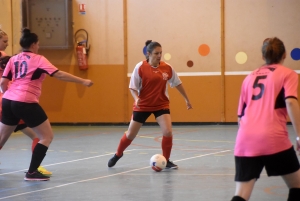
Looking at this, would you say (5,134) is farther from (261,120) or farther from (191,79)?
(191,79)

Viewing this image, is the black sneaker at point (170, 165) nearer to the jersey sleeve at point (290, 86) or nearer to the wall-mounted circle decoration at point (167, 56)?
the jersey sleeve at point (290, 86)

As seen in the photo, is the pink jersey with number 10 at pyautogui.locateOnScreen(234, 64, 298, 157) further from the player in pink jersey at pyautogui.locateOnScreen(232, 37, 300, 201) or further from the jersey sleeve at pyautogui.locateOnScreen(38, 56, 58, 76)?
the jersey sleeve at pyautogui.locateOnScreen(38, 56, 58, 76)

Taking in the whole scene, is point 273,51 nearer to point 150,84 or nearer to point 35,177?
point 150,84

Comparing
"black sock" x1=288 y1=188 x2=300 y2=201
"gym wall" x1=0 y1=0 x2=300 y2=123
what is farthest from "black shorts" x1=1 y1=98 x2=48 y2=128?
"gym wall" x1=0 y1=0 x2=300 y2=123

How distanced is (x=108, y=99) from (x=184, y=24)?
2724mm

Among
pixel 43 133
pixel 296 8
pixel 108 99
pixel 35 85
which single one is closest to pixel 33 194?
pixel 43 133

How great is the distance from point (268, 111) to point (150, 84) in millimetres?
3473

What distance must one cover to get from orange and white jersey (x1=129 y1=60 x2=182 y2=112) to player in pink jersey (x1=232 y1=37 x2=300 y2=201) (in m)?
3.29

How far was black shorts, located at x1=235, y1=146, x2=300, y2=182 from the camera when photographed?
3.73 metres

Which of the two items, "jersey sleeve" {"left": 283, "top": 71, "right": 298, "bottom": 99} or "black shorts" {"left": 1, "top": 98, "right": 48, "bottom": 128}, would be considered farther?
"black shorts" {"left": 1, "top": 98, "right": 48, "bottom": 128}

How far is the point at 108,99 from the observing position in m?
13.9

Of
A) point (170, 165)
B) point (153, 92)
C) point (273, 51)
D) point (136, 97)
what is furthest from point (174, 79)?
point (273, 51)

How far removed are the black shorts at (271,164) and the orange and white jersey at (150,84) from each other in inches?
134

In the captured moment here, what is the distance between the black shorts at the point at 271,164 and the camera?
3.73m
